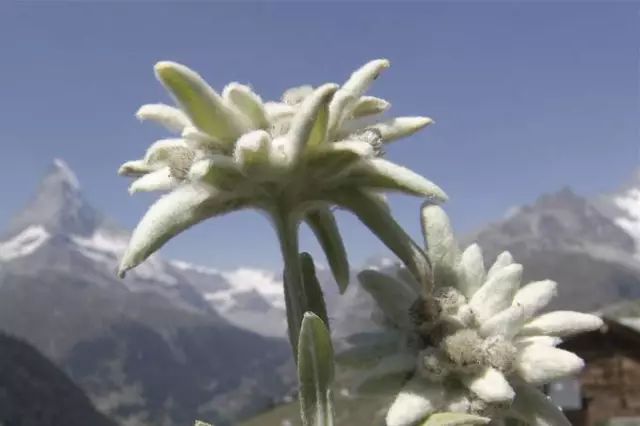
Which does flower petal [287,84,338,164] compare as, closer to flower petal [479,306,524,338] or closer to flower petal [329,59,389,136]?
flower petal [329,59,389,136]

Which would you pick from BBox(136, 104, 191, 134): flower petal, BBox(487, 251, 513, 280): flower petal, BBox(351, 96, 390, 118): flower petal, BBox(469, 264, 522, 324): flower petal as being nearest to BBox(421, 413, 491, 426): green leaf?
BBox(469, 264, 522, 324): flower petal

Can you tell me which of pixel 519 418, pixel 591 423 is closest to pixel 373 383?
pixel 519 418

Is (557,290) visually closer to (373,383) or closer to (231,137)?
(373,383)

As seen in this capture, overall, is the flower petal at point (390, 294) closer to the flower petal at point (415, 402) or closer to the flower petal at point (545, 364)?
the flower petal at point (415, 402)

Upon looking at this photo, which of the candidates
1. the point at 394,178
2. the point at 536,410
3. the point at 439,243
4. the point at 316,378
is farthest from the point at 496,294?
the point at 316,378

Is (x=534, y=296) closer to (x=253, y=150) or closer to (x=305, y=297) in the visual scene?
(x=305, y=297)

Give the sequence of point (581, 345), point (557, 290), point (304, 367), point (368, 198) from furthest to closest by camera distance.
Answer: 1. point (581, 345)
2. point (557, 290)
3. point (368, 198)
4. point (304, 367)

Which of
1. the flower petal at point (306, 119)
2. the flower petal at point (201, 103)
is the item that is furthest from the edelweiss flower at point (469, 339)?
the flower petal at point (201, 103)
